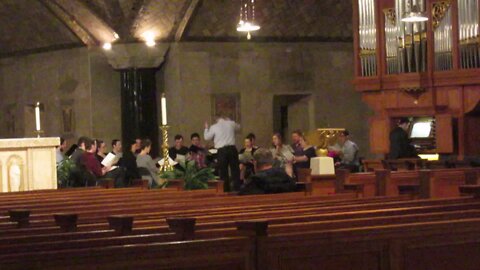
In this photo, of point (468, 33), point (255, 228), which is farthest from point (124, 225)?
point (468, 33)

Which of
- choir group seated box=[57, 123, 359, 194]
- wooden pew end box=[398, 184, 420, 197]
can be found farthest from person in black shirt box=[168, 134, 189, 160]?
wooden pew end box=[398, 184, 420, 197]

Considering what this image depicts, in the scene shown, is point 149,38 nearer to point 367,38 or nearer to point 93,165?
point 367,38

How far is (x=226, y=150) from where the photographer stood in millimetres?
17016

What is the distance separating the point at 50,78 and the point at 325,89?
5439 mm

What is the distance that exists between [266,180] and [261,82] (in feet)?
38.2

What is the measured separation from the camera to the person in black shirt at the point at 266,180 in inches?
380

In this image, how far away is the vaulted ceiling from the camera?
19531mm

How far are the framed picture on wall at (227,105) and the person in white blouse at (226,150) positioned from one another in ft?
11.4

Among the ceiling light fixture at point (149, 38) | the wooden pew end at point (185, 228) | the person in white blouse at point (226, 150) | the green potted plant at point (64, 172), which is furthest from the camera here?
the ceiling light fixture at point (149, 38)

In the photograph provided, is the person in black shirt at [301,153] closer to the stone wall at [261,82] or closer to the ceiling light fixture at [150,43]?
the stone wall at [261,82]

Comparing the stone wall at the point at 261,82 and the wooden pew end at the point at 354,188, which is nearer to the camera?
the wooden pew end at the point at 354,188

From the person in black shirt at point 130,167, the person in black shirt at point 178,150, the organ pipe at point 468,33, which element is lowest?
the person in black shirt at point 130,167

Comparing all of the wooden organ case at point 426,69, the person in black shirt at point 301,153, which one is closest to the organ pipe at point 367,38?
the wooden organ case at point 426,69

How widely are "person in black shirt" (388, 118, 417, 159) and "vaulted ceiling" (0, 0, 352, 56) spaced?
5348 mm
